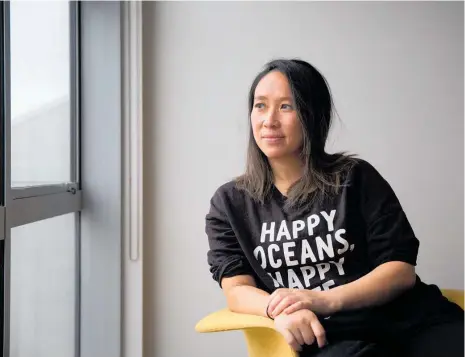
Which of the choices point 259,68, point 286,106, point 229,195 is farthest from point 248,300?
point 259,68

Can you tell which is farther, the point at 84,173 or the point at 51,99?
the point at 84,173

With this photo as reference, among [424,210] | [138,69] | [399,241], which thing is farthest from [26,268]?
[424,210]

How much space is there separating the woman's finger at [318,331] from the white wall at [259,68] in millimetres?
1211

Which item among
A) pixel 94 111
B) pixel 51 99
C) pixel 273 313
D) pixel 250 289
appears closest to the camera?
pixel 273 313

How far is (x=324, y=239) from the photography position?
71.8 inches

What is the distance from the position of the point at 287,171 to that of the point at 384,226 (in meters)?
0.34

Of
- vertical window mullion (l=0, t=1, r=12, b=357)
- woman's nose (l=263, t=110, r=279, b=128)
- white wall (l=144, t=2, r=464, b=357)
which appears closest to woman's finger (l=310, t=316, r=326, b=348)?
woman's nose (l=263, t=110, r=279, b=128)

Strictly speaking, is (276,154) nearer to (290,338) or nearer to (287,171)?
(287,171)

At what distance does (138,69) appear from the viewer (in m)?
2.67

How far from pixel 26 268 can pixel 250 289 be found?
78cm

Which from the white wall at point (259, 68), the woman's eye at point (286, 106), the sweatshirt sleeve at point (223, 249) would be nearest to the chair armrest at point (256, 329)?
the sweatshirt sleeve at point (223, 249)

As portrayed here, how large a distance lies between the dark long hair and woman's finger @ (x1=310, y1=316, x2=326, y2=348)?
0.39 m

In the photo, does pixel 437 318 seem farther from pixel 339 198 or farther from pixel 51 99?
pixel 51 99

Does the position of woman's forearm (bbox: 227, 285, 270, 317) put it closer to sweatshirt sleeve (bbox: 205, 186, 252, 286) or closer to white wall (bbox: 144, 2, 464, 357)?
sweatshirt sleeve (bbox: 205, 186, 252, 286)
